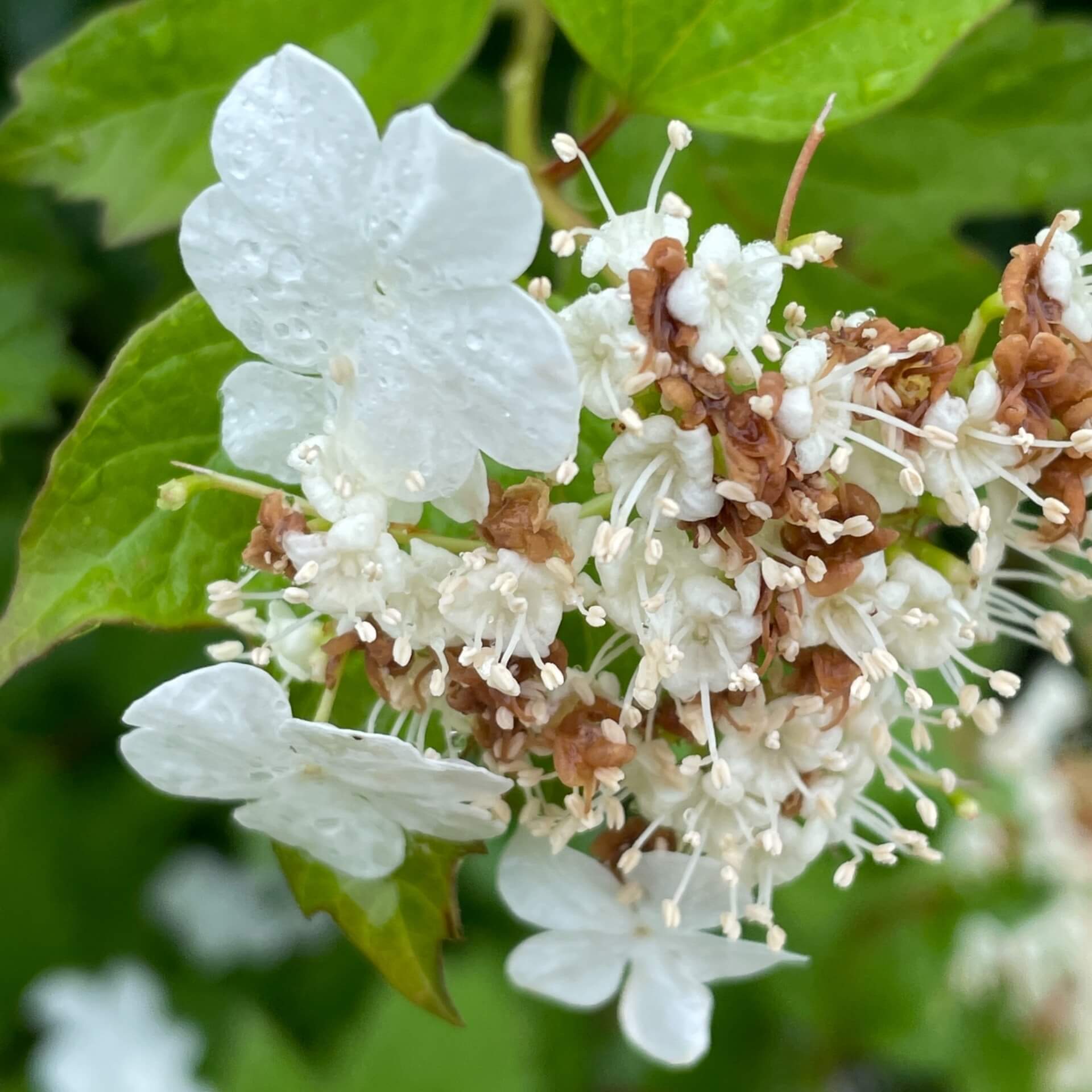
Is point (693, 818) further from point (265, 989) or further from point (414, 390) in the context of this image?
point (265, 989)

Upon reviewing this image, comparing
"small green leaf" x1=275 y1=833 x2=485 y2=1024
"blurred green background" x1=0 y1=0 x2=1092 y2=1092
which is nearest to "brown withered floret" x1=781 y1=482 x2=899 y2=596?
"small green leaf" x1=275 y1=833 x2=485 y2=1024

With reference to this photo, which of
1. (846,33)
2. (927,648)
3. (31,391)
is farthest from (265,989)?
(846,33)

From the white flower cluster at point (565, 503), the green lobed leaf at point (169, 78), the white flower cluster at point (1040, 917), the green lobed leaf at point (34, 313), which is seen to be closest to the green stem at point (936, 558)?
the white flower cluster at point (565, 503)

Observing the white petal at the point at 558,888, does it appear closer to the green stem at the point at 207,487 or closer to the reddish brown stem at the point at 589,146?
the green stem at the point at 207,487

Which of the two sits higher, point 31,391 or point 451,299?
point 451,299

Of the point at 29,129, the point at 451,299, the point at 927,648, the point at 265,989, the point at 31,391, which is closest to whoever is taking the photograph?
the point at 451,299

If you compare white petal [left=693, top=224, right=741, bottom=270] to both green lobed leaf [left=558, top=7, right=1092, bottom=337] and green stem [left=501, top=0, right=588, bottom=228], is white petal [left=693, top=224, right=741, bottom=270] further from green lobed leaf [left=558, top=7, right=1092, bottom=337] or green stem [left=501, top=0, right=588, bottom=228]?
green lobed leaf [left=558, top=7, right=1092, bottom=337]
